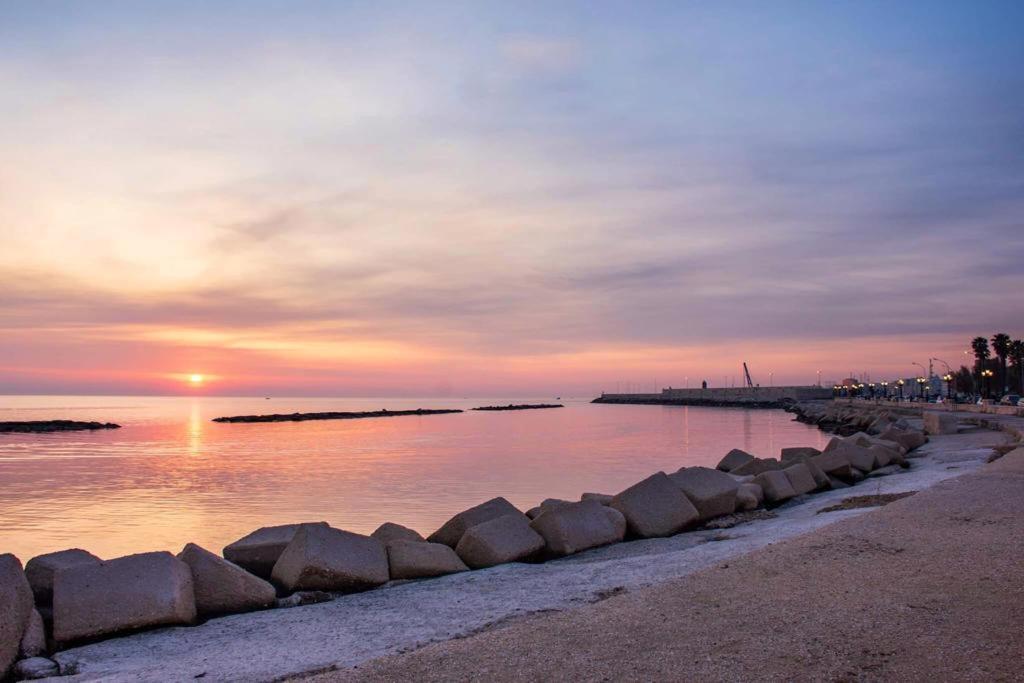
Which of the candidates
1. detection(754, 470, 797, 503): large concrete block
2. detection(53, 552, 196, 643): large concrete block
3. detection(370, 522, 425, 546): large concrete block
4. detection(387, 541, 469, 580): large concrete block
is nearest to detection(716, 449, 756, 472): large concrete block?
detection(754, 470, 797, 503): large concrete block

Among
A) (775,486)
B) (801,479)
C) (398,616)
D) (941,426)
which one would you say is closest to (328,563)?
(398,616)

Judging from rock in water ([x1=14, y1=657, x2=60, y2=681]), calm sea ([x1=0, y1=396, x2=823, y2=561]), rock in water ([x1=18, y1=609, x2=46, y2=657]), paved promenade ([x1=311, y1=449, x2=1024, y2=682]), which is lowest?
calm sea ([x1=0, y1=396, x2=823, y2=561])

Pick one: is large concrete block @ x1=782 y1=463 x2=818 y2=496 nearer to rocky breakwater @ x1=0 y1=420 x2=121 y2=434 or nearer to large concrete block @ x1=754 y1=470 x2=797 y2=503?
large concrete block @ x1=754 y1=470 x2=797 y2=503

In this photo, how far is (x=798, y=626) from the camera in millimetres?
4426

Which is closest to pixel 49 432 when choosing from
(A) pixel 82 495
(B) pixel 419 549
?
(A) pixel 82 495

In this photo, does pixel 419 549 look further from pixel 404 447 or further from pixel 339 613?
pixel 404 447

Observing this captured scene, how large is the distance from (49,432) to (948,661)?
199 ft

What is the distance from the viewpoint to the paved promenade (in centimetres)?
385

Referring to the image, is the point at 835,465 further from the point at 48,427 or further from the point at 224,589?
the point at 48,427

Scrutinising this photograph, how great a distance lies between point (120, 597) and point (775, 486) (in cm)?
878

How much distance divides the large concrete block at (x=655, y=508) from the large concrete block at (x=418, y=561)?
2.36 metres

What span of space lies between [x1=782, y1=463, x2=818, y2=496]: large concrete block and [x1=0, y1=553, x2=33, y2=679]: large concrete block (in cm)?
1005

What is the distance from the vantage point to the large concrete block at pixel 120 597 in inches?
233

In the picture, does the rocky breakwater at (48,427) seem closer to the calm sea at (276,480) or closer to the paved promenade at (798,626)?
the calm sea at (276,480)
